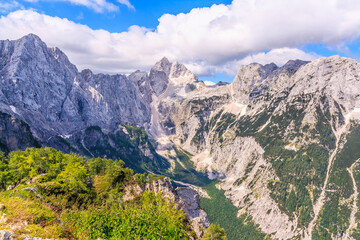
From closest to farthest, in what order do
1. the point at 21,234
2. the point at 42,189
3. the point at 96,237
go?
the point at 21,234 < the point at 96,237 < the point at 42,189

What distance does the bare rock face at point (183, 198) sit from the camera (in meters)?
57.1

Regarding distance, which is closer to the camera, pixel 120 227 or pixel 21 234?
pixel 21 234

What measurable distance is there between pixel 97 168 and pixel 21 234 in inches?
2958

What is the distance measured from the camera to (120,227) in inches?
1011

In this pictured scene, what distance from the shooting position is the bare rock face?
57.1 meters

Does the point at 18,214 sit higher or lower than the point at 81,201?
higher

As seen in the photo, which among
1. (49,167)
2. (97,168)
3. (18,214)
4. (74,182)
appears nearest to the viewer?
(18,214)

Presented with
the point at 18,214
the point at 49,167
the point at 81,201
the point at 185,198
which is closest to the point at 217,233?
the point at 185,198

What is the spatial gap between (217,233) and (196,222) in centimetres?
1699

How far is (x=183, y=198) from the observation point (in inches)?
3014

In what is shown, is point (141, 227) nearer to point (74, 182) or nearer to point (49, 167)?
point (74, 182)

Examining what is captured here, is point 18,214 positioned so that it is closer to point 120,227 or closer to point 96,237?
point 96,237

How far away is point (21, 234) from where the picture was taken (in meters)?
19.1

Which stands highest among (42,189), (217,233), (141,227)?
(141,227)
